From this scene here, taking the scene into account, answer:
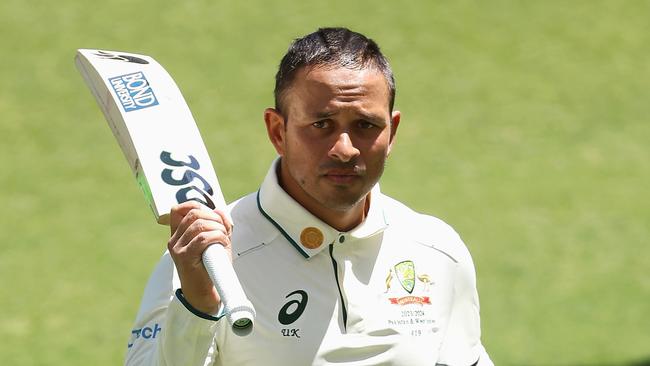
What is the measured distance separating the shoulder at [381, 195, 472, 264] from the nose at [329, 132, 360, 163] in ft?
1.24

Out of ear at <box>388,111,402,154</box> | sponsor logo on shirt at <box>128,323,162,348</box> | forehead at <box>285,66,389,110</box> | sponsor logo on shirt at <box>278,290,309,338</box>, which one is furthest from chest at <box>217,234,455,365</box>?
forehead at <box>285,66,389,110</box>

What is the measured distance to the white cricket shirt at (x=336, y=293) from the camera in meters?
3.32

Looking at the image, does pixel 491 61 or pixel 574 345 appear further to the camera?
pixel 491 61

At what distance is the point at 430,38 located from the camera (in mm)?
10648

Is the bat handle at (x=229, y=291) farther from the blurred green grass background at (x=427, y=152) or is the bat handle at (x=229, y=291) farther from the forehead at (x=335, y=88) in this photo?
the blurred green grass background at (x=427, y=152)

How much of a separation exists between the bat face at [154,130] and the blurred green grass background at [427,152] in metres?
4.42

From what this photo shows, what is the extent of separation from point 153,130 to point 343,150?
570 mm

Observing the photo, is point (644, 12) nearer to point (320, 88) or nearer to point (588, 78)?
point (588, 78)

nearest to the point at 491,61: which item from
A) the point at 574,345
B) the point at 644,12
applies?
the point at 644,12

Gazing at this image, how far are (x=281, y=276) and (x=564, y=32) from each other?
26.6ft

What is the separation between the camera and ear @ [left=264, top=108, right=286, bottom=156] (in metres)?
3.46

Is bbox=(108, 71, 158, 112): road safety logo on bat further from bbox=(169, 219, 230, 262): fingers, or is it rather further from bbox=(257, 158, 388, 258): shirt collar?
bbox=(169, 219, 230, 262): fingers

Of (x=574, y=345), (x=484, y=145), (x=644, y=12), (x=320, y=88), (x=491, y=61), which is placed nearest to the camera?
(x=320, y=88)

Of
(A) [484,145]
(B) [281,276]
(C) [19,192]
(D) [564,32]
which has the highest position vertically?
(D) [564,32]
